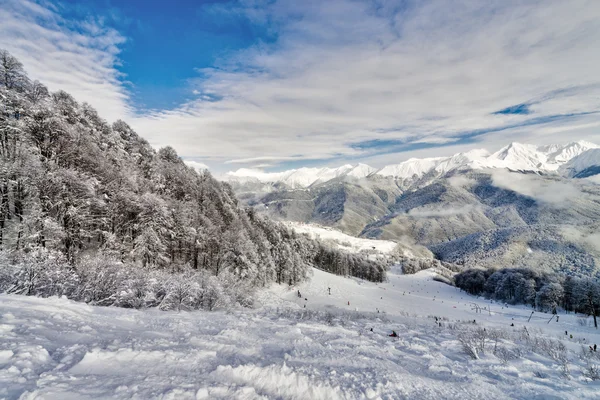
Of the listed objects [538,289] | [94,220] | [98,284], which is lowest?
[538,289]

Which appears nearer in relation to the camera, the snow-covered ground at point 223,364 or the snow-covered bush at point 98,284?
the snow-covered ground at point 223,364

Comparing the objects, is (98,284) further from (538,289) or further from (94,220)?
(538,289)

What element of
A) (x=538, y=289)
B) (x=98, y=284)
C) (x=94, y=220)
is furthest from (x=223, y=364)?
(x=538, y=289)

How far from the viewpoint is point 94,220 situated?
23.7 m

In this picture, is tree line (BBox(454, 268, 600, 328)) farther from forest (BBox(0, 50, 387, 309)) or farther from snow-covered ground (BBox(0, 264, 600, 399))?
forest (BBox(0, 50, 387, 309))

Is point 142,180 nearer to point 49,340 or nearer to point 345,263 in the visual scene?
point 49,340

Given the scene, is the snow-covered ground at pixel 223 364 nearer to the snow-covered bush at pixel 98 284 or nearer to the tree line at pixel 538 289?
the snow-covered bush at pixel 98 284

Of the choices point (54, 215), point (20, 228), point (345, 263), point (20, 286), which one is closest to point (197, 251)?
point (54, 215)

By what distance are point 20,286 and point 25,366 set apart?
10.5 metres

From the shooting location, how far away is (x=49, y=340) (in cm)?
666

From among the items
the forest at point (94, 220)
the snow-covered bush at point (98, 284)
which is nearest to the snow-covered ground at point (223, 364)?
the snow-covered bush at point (98, 284)

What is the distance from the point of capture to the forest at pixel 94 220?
15.0 m

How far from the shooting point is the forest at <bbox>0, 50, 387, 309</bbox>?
592 inches

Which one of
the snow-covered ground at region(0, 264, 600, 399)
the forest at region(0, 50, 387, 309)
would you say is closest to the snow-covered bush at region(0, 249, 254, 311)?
the forest at region(0, 50, 387, 309)
